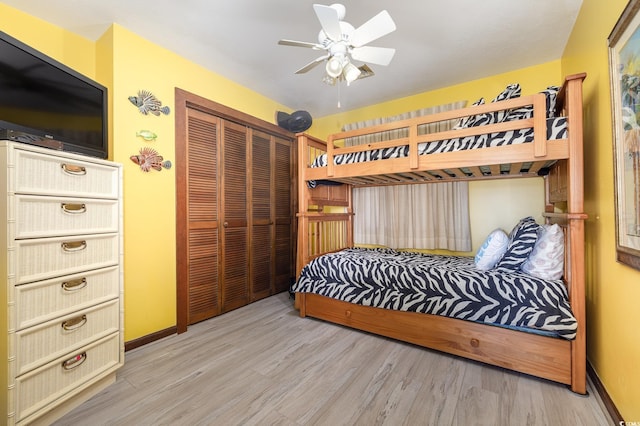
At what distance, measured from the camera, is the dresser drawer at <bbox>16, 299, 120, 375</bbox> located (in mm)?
1191

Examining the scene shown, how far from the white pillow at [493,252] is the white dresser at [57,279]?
102 inches

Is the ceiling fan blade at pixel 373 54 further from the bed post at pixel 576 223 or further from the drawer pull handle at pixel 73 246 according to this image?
the drawer pull handle at pixel 73 246

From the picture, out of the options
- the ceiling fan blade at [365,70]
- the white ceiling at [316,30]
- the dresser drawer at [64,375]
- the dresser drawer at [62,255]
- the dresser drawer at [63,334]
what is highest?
the white ceiling at [316,30]

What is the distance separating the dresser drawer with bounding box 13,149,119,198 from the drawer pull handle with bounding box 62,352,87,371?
88 centimetres

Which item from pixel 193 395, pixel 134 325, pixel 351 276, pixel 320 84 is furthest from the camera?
pixel 320 84

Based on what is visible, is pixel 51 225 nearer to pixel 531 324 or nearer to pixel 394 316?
pixel 394 316

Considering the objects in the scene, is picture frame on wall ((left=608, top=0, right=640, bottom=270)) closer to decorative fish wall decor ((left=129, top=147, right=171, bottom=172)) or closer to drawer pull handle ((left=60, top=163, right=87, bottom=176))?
drawer pull handle ((left=60, top=163, right=87, bottom=176))

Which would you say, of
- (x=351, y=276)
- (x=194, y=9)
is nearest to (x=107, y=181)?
(x=194, y=9)

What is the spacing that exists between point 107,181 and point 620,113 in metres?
2.76

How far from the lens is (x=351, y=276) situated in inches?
91.8

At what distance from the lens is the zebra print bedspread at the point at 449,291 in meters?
1.59

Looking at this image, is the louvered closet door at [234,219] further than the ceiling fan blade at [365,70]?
Yes

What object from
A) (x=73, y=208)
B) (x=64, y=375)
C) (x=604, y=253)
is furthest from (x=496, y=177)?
(x=64, y=375)

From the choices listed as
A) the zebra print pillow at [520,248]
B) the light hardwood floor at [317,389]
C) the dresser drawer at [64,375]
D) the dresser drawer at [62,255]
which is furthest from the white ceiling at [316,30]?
the light hardwood floor at [317,389]
